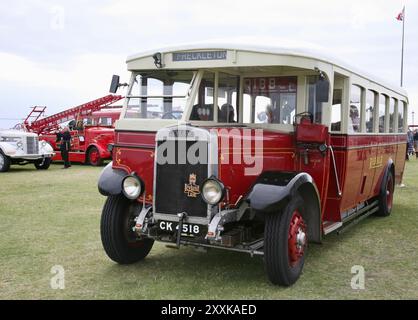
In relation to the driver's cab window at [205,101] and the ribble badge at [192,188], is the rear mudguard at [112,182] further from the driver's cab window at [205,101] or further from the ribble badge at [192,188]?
the driver's cab window at [205,101]

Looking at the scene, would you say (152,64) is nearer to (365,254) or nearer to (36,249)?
(36,249)

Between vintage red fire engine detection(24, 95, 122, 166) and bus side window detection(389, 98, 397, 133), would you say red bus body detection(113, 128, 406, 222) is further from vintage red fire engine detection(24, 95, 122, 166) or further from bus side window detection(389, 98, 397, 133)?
vintage red fire engine detection(24, 95, 122, 166)

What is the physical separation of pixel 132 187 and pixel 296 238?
5.79 ft

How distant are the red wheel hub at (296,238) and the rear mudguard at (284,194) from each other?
233 millimetres

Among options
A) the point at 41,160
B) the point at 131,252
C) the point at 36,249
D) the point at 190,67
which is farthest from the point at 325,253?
the point at 41,160

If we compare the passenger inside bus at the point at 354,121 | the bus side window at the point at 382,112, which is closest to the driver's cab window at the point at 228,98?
the passenger inside bus at the point at 354,121

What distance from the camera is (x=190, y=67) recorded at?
5359 millimetres

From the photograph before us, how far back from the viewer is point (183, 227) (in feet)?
16.0

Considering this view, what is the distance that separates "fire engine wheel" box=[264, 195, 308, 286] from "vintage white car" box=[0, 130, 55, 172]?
14.1 meters

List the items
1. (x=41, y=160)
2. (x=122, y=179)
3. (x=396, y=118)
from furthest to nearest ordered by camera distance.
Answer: (x=41, y=160) < (x=396, y=118) < (x=122, y=179)

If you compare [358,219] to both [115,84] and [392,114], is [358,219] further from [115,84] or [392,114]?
[115,84]

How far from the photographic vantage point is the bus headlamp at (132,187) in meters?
5.14

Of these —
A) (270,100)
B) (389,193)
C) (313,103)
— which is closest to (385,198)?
(389,193)

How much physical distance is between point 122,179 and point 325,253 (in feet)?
8.81
